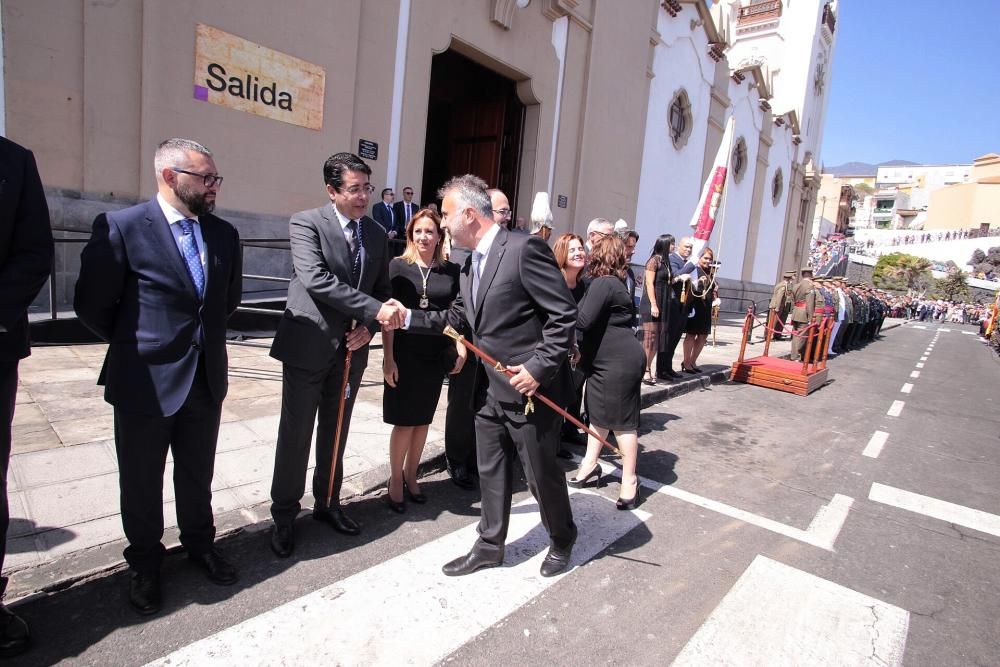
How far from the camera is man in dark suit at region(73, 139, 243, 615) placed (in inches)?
92.0

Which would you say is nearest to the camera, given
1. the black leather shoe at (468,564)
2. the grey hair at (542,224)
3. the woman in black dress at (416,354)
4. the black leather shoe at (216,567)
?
the black leather shoe at (216,567)

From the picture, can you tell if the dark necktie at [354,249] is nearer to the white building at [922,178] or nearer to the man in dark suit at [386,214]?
the man in dark suit at [386,214]

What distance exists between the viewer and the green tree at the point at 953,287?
203ft

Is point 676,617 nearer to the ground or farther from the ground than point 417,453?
nearer to the ground

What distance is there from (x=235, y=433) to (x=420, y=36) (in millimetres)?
7732

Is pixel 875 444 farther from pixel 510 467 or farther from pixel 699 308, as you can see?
pixel 510 467

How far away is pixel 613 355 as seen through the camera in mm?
4047

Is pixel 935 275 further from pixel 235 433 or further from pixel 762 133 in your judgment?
pixel 235 433

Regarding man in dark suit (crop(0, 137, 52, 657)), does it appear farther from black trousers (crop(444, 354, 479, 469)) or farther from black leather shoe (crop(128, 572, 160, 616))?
black trousers (crop(444, 354, 479, 469))

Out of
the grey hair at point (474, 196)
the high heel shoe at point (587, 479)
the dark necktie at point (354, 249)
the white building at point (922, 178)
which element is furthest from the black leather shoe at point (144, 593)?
the white building at point (922, 178)

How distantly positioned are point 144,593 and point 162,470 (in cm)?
52

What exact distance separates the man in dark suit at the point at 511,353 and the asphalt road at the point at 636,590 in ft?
1.00

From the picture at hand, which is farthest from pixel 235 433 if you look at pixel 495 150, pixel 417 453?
pixel 495 150

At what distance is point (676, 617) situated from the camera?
266 cm
